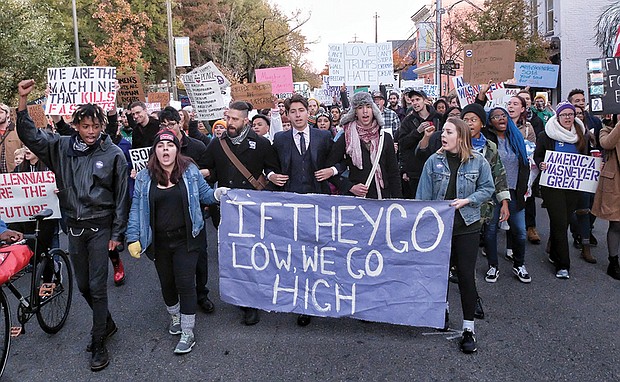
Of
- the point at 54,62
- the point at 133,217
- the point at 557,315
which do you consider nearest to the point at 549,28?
the point at 54,62

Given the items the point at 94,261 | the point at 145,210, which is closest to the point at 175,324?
the point at 94,261

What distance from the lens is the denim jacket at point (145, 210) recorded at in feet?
13.9

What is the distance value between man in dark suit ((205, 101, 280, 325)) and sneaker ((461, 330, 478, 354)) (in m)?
2.24

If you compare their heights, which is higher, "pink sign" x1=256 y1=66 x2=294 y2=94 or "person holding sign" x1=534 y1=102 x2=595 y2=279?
"pink sign" x1=256 y1=66 x2=294 y2=94

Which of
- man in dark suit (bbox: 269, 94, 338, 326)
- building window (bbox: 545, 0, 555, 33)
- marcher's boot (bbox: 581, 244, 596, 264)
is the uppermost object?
building window (bbox: 545, 0, 555, 33)

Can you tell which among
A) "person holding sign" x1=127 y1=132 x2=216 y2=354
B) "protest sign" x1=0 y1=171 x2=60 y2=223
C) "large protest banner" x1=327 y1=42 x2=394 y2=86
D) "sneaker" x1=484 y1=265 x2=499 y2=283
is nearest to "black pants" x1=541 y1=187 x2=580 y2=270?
"sneaker" x1=484 y1=265 x2=499 y2=283

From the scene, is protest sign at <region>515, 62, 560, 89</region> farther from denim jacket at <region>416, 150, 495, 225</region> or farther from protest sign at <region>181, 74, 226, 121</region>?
denim jacket at <region>416, 150, 495, 225</region>

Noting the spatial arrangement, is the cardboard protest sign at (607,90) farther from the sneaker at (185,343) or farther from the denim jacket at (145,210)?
the sneaker at (185,343)

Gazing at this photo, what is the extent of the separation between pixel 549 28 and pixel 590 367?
25.7 metres

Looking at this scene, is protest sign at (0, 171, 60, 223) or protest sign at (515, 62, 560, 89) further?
protest sign at (515, 62, 560, 89)

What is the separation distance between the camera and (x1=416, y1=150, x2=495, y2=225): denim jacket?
4262 millimetres

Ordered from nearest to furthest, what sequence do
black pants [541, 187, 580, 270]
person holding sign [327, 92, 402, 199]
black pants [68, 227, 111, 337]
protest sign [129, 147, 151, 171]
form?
black pants [68, 227, 111, 337]
person holding sign [327, 92, 402, 199]
black pants [541, 187, 580, 270]
protest sign [129, 147, 151, 171]

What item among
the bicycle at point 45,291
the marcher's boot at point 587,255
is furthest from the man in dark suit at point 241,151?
the marcher's boot at point 587,255

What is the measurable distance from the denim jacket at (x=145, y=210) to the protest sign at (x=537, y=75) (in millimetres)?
11356
